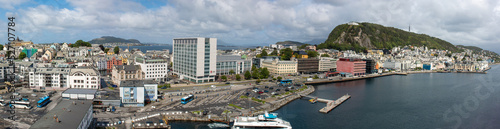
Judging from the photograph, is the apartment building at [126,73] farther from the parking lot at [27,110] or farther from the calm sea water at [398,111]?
the calm sea water at [398,111]

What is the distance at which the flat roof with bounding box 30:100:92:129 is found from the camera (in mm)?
15709

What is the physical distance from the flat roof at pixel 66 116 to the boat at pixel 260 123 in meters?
10.1

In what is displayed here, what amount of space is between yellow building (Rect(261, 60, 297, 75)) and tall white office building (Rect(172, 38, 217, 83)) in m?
15.9

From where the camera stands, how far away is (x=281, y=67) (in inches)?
2192

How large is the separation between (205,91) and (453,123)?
2425 centimetres

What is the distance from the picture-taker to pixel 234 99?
30984 millimetres

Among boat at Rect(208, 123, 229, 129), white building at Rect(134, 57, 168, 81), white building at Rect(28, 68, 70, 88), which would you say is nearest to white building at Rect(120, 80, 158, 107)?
boat at Rect(208, 123, 229, 129)

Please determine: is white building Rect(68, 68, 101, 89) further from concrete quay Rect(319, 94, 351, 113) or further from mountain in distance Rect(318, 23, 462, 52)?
mountain in distance Rect(318, 23, 462, 52)

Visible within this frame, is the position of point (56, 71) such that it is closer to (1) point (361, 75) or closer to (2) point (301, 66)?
(2) point (301, 66)

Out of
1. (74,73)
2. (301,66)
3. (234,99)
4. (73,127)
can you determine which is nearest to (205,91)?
(234,99)

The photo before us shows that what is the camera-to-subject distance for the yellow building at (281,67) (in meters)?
55.5

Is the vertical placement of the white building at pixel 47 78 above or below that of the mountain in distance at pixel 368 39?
below

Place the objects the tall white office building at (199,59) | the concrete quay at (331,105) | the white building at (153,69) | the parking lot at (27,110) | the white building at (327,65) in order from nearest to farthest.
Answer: the parking lot at (27,110) → the concrete quay at (331,105) → the tall white office building at (199,59) → the white building at (153,69) → the white building at (327,65)

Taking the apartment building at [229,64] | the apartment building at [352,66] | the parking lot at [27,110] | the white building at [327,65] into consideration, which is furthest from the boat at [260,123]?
the white building at [327,65]
